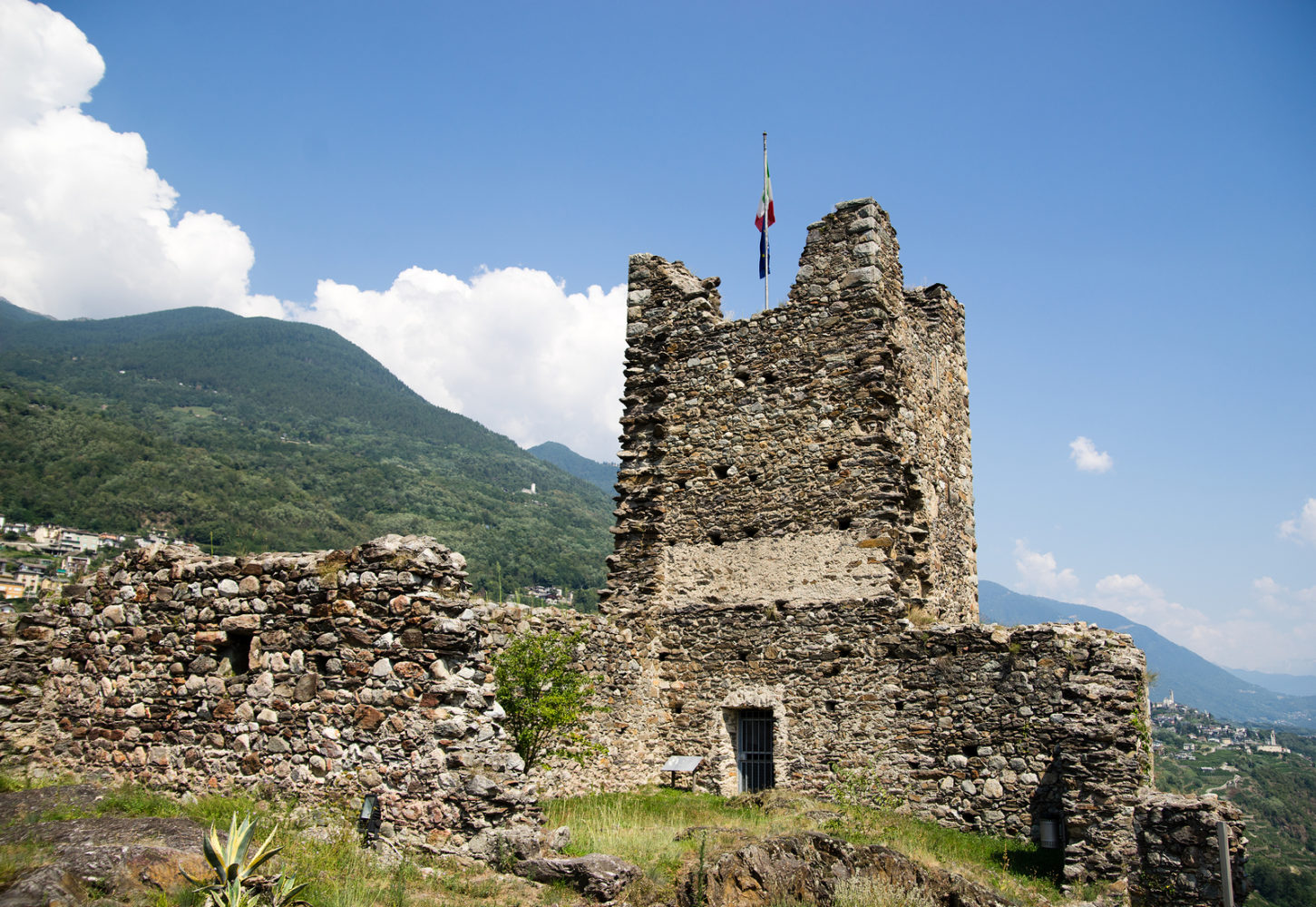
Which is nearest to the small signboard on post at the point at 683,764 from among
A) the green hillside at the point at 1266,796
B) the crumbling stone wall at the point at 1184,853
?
the crumbling stone wall at the point at 1184,853

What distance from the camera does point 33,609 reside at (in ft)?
29.8

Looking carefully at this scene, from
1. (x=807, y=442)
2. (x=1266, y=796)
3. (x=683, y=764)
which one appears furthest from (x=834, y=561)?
(x=1266, y=796)

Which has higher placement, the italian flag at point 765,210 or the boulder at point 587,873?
the italian flag at point 765,210

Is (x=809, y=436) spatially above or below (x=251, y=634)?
above

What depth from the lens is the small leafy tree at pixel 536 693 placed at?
10562 mm

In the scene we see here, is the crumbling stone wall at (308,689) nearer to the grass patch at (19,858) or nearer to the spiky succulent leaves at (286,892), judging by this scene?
the spiky succulent leaves at (286,892)

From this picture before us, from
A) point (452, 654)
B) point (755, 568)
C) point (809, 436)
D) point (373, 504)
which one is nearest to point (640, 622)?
point (755, 568)

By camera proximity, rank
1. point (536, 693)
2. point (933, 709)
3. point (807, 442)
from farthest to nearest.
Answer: point (807, 442) < point (933, 709) < point (536, 693)

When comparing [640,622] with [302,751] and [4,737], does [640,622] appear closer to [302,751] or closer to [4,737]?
[302,751]

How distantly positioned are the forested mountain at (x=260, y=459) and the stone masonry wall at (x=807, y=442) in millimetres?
6921

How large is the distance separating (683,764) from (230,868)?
827 centimetres

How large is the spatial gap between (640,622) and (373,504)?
82.3m

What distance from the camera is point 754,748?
13.0 m

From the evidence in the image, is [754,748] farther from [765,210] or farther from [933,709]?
[765,210]
